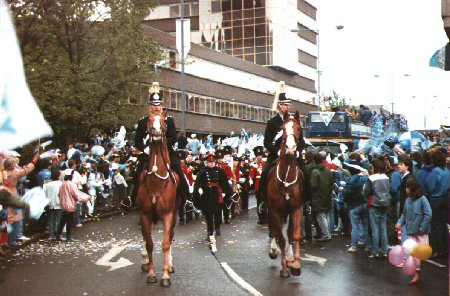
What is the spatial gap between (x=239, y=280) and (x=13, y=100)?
844 cm

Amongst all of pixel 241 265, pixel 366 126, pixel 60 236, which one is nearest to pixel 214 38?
pixel 366 126

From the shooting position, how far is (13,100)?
4090mm

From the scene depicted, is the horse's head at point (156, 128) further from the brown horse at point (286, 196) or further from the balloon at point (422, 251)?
the balloon at point (422, 251)

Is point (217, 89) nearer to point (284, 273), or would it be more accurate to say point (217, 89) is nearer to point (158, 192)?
point (158, 192)

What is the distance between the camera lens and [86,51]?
36750mm

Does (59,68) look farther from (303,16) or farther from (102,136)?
(303,16)

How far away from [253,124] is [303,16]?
2002cm

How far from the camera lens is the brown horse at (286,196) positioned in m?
12.8

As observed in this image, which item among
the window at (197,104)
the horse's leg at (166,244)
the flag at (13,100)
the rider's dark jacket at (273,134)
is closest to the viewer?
the flag at (13,100)

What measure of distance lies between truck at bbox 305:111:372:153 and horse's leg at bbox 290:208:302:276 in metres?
32.8

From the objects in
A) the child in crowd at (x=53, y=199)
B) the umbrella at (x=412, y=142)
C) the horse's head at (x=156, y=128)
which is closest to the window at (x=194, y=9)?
the umbrella at (x=412, y=142)

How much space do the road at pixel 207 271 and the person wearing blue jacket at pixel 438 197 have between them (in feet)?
1.42

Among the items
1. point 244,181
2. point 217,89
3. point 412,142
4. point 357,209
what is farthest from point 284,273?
point 217,89

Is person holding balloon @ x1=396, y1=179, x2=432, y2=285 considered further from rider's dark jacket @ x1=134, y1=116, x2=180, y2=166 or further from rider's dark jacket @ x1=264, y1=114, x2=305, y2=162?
rider's dark jacket @ x1=134, y1=116, x2=180, y2=166
